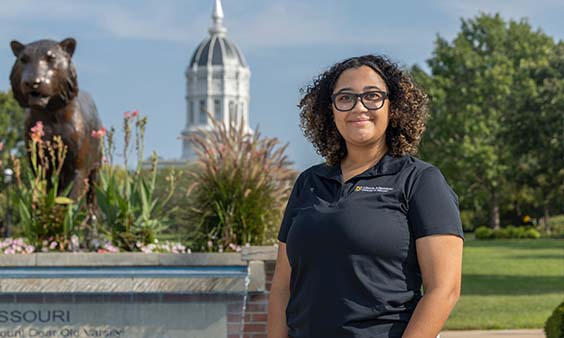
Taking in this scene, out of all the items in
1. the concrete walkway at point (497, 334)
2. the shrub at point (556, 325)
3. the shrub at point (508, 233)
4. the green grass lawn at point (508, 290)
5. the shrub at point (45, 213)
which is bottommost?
the shrub at point (508, 233)

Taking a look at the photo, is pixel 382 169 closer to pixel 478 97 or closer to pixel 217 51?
pixel 478 97

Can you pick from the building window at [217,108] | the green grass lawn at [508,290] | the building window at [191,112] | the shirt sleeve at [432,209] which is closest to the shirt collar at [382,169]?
the shirt sleeve at [432,209]

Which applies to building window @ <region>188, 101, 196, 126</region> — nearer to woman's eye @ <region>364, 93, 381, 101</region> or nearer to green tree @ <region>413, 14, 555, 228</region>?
green tree @ <region>413, 14, 555, 228</region>

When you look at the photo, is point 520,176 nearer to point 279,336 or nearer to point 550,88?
point 550,88

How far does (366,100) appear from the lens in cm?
290

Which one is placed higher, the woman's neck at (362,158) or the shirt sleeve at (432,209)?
the woman's neck at (362,158)

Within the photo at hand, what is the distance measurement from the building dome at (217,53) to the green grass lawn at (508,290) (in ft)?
453

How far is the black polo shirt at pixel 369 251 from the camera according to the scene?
2682 mm

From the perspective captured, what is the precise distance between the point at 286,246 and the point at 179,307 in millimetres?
3661

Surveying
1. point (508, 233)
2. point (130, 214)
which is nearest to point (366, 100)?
point (130, 214)

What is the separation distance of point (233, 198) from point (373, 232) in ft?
19.6

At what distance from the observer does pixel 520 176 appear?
3362 centimetres

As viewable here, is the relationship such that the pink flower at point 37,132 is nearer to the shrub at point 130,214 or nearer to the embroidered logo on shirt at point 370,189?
the shrub at point 130,214

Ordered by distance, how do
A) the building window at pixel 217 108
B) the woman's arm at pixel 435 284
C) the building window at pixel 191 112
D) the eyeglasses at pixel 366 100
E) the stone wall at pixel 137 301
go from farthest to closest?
the building window at pixel 191 112 < the building window at pixel 217 108 < the stone wall at pixel 137 301 < the eyeglasses at pixel 366 100 < the woman's arm at pixel 435 284
